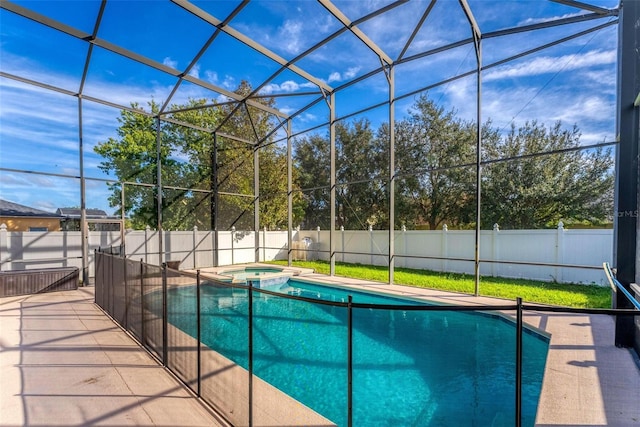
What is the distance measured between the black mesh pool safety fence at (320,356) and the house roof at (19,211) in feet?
17.8

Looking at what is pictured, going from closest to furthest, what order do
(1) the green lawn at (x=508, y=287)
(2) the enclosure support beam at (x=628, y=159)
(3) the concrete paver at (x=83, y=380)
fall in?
(3) the concrete paver at (x=83, y=380) < (2) the enclosure support beam at (x=628, y=159) < (1) the green lawn at (x=508, y=287)

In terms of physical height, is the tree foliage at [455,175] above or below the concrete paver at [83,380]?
above

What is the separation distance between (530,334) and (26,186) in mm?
12209

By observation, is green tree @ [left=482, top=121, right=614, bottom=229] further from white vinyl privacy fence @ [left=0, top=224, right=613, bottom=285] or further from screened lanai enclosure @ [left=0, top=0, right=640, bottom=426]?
white vinyl privacy fence @ [left=0, top=224, right=613, bottom=285]

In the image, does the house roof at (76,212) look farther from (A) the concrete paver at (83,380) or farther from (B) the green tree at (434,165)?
(B) the green tree at (434,165)

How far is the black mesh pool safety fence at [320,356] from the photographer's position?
2605mm

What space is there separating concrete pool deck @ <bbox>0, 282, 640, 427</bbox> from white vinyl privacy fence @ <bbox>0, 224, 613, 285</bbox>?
2385 millimetres

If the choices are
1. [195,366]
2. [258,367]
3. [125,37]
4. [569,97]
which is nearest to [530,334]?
[258,367]

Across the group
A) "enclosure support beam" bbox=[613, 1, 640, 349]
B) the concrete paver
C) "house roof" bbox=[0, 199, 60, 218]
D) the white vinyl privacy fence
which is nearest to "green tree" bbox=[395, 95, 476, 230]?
the white vinyl privacy fence

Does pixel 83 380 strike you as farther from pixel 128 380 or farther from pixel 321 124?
pixel 321 124

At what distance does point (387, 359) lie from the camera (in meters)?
4.27

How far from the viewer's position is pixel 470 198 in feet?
46.1

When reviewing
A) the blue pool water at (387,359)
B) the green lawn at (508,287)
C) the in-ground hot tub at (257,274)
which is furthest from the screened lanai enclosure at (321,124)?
the blue pool water at (387,359)

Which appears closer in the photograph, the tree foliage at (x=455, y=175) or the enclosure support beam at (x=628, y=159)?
the enclosure support beam at (x=628, y=159)
